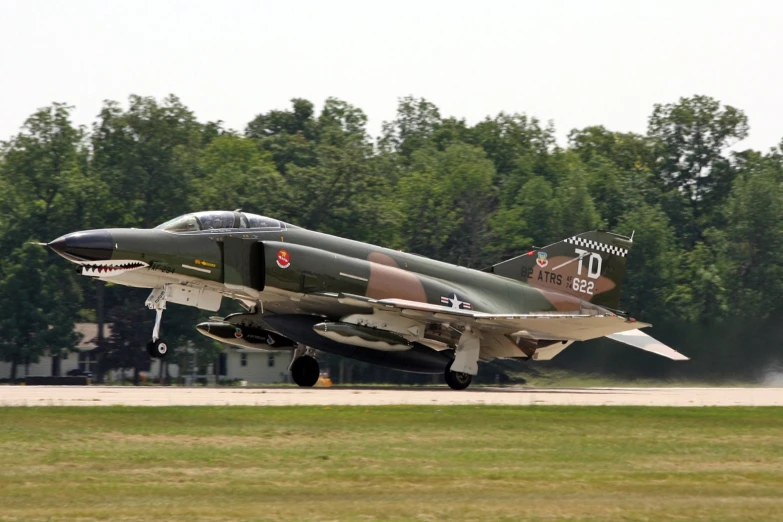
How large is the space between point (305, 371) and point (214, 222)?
3.86 m

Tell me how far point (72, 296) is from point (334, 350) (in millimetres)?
34608

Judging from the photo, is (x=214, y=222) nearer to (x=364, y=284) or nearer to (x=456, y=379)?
(x=364, y=284)

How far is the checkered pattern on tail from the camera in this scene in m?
27.3

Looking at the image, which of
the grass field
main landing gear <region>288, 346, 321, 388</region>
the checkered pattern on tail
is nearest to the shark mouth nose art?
main landing gear <region>288, 346, 321, 388</region>

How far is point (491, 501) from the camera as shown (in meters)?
10.8

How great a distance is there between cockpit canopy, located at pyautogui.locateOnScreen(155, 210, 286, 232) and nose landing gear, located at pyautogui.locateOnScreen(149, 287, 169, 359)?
1.19 m

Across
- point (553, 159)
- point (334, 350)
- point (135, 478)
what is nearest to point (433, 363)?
point (334, 350)

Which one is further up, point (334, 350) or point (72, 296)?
point (72, 296)

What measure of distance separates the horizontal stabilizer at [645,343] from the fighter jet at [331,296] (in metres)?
0.05

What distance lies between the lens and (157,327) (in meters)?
22.2

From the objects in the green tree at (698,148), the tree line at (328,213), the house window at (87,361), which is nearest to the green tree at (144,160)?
the tree line at (328,213)

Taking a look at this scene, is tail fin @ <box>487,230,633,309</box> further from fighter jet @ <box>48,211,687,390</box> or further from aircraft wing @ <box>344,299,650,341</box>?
aircraft wing @ <box>344,299,650,341</box>

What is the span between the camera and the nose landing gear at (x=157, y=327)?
72.6 ft

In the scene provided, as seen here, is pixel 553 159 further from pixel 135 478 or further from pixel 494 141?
pixel 135 478
